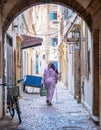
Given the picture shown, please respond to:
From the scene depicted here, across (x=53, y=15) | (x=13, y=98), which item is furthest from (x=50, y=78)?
(x=53, y=15)

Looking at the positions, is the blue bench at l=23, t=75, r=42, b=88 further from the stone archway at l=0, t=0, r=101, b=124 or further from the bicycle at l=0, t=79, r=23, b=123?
the bicycle at l=0, t=79, r=23, b=123

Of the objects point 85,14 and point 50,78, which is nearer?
point 85,14

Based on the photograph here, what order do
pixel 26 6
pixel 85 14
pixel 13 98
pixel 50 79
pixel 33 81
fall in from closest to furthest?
pixel 13 98, pixel 85 14, pixel 26 6, pixel 50 79, pixel 33 81

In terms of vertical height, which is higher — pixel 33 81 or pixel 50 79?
pixel 50 79

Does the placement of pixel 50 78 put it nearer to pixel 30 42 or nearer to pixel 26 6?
pixel 26 6

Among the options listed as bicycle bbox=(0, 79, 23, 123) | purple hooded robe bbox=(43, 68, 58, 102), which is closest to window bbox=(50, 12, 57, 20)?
purple hooded robe bbox=(43, 68, 58, 102)

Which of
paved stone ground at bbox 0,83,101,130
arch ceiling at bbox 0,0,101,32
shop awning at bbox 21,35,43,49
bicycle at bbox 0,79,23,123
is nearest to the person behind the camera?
paved stone ground at bbox 0,83,101,130

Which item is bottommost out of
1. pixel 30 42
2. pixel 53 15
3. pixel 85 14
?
pixel 30 42

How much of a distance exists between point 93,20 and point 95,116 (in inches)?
101

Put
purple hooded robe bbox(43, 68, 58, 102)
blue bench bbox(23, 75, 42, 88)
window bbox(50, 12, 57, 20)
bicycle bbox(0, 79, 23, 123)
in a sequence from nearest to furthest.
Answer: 1. bicycle bbox(0, 79, 23, 123)
2. purple hooded robe bbox(43, 68, 58, 102)
3. blue bench bbox(23, 75, 42, 88)
4. window bbox(50, 12, 57, 20)

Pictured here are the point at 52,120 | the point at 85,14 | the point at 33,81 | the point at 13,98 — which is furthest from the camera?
the point at 33,81

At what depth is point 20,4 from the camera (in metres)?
12.1

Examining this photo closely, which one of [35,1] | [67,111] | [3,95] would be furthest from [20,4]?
[67,111]

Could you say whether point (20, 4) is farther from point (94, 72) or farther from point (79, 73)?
point (79, 73)
